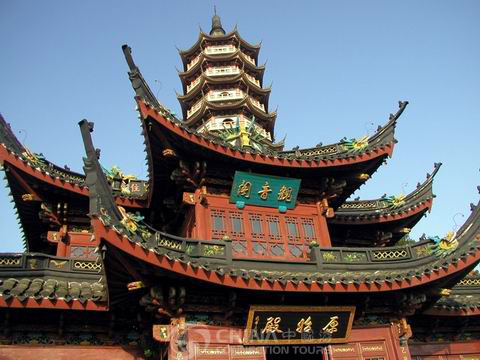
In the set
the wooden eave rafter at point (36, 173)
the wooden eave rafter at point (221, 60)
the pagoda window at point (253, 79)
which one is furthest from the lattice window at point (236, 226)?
the wooden eave rafter at point (221, 60)

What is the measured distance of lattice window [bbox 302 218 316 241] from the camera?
13.7 m

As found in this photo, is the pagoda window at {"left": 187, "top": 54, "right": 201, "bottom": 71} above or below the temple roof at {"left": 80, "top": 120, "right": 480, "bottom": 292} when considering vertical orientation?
above

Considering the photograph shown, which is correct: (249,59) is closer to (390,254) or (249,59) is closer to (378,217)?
(378,217)

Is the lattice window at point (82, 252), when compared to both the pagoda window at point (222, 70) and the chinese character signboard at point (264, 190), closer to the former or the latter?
the chinese character signboard at point (264, 190)

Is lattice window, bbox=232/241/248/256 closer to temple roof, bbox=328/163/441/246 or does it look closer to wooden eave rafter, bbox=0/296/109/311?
wooden eave rafter, bbox=0/296/109/311

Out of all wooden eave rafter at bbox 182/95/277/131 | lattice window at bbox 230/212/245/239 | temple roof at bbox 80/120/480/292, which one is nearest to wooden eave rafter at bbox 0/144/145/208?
temple roof at bbox 80/120/480/292

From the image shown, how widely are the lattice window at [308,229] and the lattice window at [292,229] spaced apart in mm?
223

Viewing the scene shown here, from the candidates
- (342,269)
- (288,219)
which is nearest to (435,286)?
(342,269)

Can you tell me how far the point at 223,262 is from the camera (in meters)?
10.9

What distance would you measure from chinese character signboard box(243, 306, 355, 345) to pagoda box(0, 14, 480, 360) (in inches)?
1.2

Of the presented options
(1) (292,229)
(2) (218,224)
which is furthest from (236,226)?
(1) (292,229)

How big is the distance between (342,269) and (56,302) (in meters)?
6.44

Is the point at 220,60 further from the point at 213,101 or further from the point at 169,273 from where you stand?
the point at 169,273

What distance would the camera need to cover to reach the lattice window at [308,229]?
13.7m
